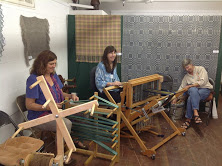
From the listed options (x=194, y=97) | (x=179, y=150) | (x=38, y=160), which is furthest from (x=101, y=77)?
(x=38, y=160)

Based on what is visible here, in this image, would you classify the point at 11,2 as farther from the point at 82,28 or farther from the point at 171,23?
the point at 171,23

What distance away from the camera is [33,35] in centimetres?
309

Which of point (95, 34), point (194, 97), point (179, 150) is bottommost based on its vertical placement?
point (179, 150)

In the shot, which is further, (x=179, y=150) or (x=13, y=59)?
(x=179, y=150)

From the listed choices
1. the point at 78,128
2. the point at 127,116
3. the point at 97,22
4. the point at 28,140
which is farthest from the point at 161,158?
the point at 97,22

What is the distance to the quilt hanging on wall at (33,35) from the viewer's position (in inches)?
114

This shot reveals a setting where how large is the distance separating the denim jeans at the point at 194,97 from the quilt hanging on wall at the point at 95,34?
157 cm

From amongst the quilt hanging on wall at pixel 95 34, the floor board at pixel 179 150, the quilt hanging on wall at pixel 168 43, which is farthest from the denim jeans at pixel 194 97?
the quilt hanging on wall at pixel 95 34

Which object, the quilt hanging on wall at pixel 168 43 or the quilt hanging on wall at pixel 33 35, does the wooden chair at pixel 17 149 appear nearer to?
the quilt hanging on wall at pixel 33 35

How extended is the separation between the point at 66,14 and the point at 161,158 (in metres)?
3.17

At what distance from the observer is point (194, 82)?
3924 millimetres

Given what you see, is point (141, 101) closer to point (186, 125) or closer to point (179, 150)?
point (179, 150)

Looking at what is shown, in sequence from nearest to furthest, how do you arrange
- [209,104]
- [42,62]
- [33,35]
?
[42,62]
[33,35]
[209,104]

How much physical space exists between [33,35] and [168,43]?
2.45 meters
